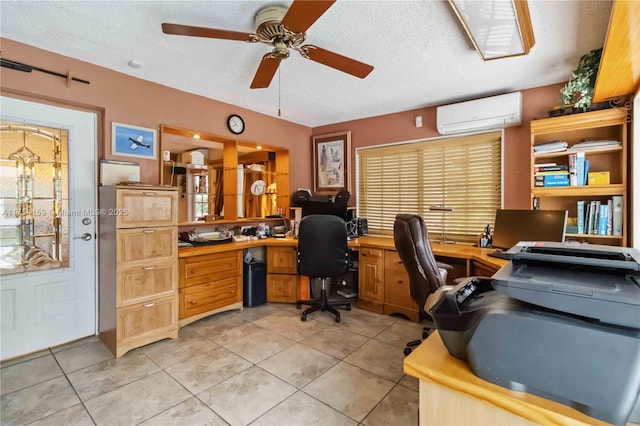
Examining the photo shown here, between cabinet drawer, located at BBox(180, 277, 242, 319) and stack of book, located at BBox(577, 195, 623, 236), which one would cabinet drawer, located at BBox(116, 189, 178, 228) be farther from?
stack of book, located at BBox(577, 195, 623, 236)

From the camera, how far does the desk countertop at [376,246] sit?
281 cm

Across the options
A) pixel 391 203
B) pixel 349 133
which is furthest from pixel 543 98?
pixel 349 133

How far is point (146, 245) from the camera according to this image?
8.65 feet

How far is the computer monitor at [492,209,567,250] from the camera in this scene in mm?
2566

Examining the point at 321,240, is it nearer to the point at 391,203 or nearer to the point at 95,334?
the point at 391,203

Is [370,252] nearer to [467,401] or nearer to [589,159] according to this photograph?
[589,159]

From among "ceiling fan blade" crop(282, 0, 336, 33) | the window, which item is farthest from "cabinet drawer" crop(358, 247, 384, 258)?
"ceiling fan blade" crop(282, 0, 336, 33)

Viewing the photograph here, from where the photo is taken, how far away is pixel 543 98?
10.0 feet

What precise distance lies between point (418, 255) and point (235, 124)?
280cm

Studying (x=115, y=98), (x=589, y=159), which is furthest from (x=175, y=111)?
(x=589, y=159)

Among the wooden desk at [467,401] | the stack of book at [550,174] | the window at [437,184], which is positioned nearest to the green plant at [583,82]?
the stack of book at [550,174]

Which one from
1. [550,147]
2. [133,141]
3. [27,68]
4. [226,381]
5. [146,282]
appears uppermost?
[27,68]

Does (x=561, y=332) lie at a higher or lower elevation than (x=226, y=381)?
higher

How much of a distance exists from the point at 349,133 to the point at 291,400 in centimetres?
351
